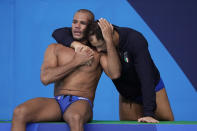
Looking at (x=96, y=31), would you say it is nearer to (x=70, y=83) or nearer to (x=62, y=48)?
(x=62, y=48)

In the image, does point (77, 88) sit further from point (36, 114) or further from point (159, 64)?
point (159, 64)

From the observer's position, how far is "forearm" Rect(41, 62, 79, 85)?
2732 millimetres

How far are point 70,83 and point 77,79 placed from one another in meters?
0.06

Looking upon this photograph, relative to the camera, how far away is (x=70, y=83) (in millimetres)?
2879

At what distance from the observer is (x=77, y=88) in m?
2.88

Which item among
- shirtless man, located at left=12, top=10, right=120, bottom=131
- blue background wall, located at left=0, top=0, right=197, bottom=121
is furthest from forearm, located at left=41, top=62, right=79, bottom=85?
blue background wall, located at left=0, top=0, right=197, bottom=121

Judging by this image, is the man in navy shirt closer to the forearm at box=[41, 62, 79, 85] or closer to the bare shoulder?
the bare shoulder

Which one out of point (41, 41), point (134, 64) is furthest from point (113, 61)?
point (41, 41)

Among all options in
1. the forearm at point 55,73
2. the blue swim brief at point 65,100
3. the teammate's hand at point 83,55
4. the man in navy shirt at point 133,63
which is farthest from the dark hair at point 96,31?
the blue swim brief at point 65,100

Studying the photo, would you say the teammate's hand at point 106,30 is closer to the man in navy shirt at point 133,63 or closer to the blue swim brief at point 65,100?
the man in navy shirt at point 133,63

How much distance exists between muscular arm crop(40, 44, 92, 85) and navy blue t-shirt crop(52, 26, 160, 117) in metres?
0.16

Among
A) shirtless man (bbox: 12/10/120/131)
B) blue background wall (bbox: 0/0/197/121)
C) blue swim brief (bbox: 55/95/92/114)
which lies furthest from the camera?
blue background wall (bbox: 0/0/197/121)

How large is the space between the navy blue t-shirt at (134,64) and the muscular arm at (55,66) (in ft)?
0.54

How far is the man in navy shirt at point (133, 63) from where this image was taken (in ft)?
9.20
